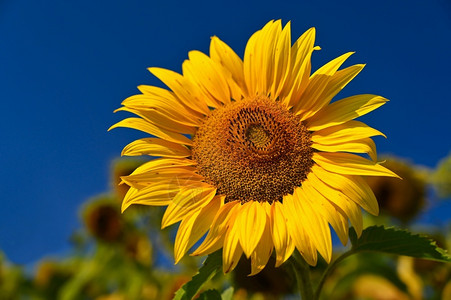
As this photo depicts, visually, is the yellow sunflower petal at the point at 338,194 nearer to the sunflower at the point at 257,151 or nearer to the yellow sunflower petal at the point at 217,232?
the sunflower at the point at 257,151

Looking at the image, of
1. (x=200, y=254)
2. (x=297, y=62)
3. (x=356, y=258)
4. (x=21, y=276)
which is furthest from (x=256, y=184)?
(x=21, y=276)

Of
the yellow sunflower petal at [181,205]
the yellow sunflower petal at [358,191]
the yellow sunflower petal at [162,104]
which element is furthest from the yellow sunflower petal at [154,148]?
the yellow sunflower petal at [358,191]

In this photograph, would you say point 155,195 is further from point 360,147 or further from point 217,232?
point 360,147

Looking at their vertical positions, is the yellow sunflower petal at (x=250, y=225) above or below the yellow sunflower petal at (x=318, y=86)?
below

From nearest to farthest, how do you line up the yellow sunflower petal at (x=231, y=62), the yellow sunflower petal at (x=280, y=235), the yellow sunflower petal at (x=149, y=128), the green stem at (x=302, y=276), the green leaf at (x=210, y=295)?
the yellow sunflower petal at (x=280, y=235), the green stem at (x=302, y=276), the green leaf at (x=210, y=295), the yellow sunflower petal at (x=149, y=128), the yellow sunflower petal at (x=231, y=62)

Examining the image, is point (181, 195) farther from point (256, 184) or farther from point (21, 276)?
point (21, 276)

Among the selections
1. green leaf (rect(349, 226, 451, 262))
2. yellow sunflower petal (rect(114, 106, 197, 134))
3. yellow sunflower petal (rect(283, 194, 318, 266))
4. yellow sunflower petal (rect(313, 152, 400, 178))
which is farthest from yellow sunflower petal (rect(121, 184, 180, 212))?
green leaf (rect(349, 226, 451, 262))

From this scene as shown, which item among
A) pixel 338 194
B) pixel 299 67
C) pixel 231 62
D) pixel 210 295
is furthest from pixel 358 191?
pixel 231 62
